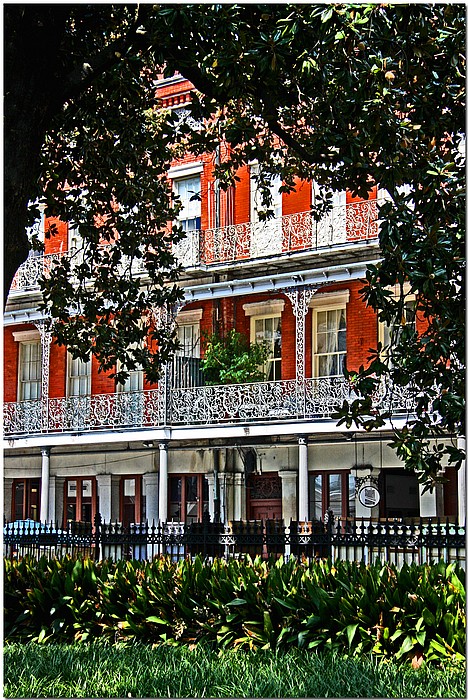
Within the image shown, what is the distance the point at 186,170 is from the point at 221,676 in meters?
21.5

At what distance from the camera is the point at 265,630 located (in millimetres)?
10031

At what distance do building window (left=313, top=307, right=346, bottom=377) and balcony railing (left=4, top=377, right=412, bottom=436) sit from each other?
35.6 inches

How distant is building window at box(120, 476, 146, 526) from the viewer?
27.7m

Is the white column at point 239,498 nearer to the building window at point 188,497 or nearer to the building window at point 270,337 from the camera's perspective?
the building window at point 188,497

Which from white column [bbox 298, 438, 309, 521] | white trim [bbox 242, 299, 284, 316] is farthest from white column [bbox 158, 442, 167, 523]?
white trim [bbox 242, 299, 284, 316]

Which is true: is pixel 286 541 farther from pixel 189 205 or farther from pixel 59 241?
pixel 59 241

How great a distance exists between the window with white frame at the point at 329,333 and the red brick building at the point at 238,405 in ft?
0.12

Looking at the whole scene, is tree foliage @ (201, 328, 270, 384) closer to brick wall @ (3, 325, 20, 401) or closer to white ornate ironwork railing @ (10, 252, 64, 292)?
white ornate ironwork railing @ (10, 252, 64, 292)

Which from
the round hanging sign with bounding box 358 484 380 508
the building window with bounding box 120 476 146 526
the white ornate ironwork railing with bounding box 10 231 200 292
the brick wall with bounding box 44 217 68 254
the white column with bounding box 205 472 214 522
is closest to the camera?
the round hanging sign with bounding box 358 484 380 508

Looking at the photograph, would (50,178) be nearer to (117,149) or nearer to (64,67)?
(117,149)

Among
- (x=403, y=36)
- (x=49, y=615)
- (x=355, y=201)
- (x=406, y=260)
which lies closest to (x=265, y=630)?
(x=49, y=615)

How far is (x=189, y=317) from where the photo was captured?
91.0 ft

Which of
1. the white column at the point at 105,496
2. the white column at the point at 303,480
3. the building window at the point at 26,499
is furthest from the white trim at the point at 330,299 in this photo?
the building window at the point at 26,499

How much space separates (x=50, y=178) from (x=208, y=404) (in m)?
12.2
